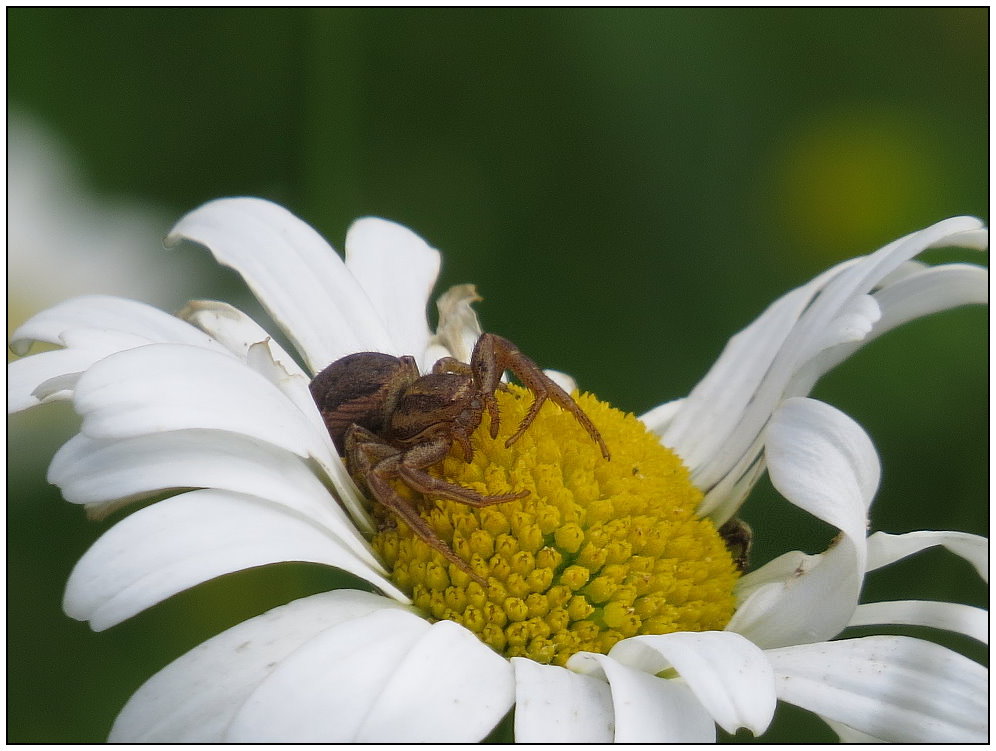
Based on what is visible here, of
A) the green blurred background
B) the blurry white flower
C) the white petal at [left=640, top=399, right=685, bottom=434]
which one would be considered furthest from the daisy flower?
the blurry white flower

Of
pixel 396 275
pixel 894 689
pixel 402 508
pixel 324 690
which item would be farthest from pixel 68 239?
pixel 894 689

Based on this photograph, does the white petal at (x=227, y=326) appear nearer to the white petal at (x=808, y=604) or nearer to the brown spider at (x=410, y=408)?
the brown spider at (x=410, y=408)

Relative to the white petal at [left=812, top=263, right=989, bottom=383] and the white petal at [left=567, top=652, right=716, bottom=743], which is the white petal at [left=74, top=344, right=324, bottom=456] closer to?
the white petal at [left=567, top=652, right=716, bottom=743]

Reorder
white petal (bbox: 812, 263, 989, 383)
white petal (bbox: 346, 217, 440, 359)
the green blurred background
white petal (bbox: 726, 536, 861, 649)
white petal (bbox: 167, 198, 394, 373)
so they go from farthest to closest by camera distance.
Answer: the green blurred background, white petal (bbox: 346, 217, 440, 359), white petal (bbox: 167, 198, 394, 373), white petal (bbox: 812, 263, 989, 383), white petal (bbox: 726, 536, 861, 649)

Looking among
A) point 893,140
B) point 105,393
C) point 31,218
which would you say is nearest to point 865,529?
point 105,393

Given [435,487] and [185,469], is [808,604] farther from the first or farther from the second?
[185,469]

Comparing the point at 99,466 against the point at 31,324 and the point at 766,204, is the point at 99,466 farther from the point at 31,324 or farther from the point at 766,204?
the point at 766,204

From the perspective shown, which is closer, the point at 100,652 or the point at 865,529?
the point at 865,529
